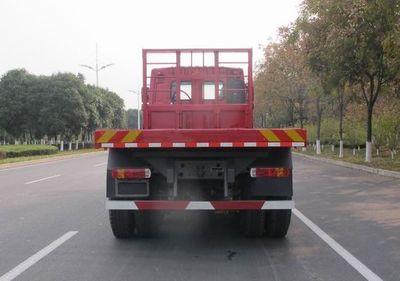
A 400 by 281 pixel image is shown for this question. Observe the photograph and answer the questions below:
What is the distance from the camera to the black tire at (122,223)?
8.06m

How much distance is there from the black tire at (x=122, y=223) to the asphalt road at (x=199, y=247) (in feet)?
0.53

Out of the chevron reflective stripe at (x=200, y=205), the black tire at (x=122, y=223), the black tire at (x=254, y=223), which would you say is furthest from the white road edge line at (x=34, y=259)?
the black tire at (x=254, y=223)

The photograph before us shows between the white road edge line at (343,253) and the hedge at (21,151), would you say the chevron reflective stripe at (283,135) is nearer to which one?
the white road edge line at (343,253)

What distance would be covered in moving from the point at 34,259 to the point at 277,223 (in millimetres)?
3371

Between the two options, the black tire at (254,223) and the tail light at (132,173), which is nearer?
the tail light at (132,173)

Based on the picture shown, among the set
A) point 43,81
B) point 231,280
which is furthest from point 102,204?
point 43,81

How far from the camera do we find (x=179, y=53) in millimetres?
10758

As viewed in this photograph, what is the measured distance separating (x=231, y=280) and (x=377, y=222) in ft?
15.6

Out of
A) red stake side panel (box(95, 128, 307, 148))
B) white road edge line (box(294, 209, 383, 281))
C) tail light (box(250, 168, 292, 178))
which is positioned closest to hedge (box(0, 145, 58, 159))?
white road edge line (box(294, 209, 383, 281))

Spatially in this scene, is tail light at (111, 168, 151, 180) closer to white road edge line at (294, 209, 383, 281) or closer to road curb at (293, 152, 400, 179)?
white road edge line at (294, 209, 383, 281)

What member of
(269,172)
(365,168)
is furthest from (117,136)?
(365,168)

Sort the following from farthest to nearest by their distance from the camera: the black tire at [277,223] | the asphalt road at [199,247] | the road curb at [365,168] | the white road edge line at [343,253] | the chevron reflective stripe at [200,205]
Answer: the road curb at [365,168]
the black tire at [277,223]
the chevron reflective stripe at [200,205]
the asphalt road at [199,247]
the white road edge line at [343,253]

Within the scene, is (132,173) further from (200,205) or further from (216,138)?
(216,138)

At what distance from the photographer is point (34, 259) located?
7090 millimetres
